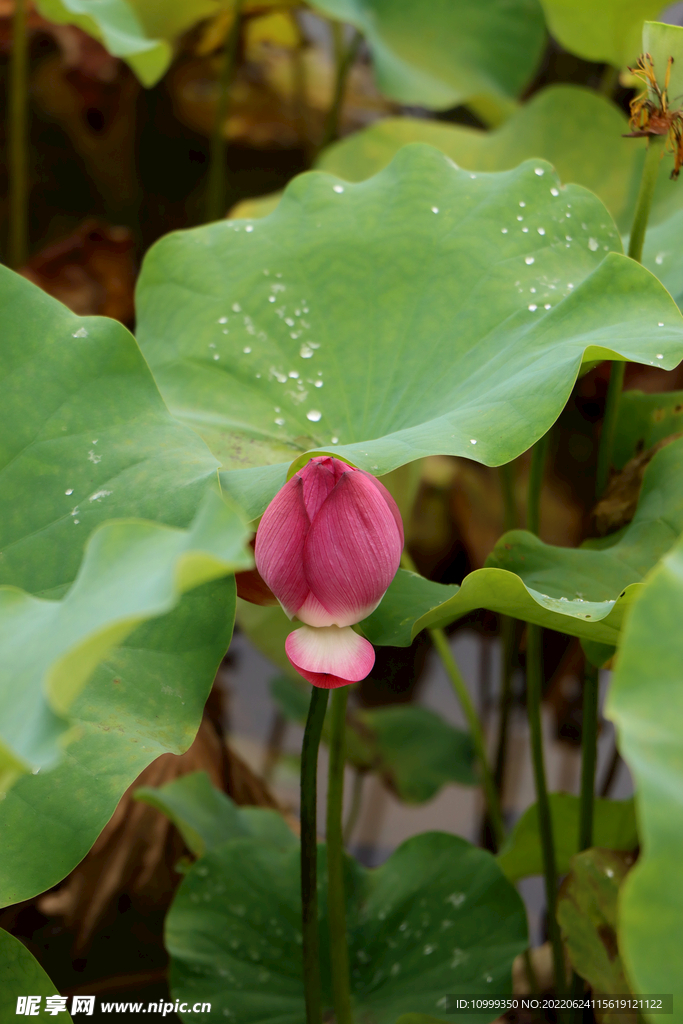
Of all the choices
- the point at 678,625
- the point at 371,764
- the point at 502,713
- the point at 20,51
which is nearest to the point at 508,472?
the point at 502,713

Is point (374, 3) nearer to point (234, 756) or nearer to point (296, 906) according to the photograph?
point (234, 756)

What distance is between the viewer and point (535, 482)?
851 millimetres

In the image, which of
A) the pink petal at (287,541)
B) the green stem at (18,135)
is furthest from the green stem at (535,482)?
the green stem at (18,135)

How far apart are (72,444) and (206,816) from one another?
0.46 m

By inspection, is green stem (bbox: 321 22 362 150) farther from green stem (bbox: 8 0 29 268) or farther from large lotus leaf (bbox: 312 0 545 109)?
green stem (bbox: 8 0 29 268)

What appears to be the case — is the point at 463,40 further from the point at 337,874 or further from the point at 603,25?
the point at 337,874

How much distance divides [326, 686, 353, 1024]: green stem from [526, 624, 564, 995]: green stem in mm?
205

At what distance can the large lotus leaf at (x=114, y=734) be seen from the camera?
0.56 meters

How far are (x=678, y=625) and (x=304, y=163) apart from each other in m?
1.80

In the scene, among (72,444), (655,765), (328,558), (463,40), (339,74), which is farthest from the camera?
(339,74)

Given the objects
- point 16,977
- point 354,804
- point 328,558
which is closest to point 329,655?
point 328,558

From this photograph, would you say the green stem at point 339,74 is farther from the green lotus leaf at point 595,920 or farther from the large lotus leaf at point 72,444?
the green lotus leaf at point 595,920

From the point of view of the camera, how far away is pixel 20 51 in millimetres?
1434

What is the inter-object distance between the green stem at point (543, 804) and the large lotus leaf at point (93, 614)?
1.70 ft
